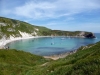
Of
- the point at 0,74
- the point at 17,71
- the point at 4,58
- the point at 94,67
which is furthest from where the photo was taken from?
the point at 4,58

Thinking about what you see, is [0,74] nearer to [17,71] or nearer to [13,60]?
[17,71]

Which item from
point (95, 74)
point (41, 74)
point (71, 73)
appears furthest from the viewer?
point (41, 74)

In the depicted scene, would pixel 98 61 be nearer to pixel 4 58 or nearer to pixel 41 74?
pixel 41 74

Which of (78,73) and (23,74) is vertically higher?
(78,73)

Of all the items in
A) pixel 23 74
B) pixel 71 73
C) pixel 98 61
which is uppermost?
pixel 98 61

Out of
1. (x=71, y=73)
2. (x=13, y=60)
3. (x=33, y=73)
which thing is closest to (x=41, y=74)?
(x=33, y=73)

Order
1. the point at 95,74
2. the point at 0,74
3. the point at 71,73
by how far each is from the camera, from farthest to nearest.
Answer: the point at 0,74 < the point at 71,73 < the point at 95,74

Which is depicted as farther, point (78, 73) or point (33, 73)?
point (33, 73)

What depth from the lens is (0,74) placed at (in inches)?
1250

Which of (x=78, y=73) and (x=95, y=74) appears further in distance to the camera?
(x=78, y=73)

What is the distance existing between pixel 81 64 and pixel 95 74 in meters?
4.07

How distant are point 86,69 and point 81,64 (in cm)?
180

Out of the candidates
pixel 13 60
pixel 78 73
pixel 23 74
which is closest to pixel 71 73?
pixel 78 73

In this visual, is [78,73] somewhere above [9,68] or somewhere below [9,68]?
above
